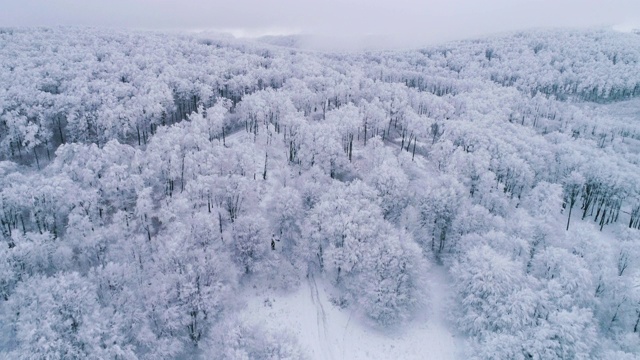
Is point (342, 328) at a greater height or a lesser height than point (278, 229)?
lesser

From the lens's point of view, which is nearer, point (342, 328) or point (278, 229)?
point (342, 328)

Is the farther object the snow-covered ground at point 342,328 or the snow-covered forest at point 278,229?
the snow-covered ground at point 342,328

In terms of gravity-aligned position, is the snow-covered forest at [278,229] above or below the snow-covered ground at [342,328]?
above

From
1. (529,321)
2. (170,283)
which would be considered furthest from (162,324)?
(529,321)

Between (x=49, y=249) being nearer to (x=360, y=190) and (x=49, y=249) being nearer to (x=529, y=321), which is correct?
(x=360, y=190)
